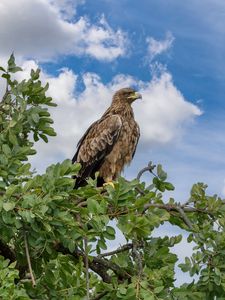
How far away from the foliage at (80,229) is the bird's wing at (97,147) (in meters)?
3.49

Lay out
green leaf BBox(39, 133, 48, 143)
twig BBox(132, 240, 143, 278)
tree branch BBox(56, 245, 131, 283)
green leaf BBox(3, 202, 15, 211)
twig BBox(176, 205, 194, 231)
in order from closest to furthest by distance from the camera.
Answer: green leaf BBox(3, 202, 15, 211)
twig BBox(132, 240, 143, 278)
tree branch BBox(56, 245, 131, 283)
twig BBox(176, 205, 194, 231)
green leaf BBox(39, 133, 48, 143)

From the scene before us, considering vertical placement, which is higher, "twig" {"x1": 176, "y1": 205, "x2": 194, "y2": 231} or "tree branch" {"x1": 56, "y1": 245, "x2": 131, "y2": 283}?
"twig" {"x1": 176, "y1": 205, "x2": 194, "y2": 231}

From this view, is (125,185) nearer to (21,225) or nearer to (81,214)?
(81,214)

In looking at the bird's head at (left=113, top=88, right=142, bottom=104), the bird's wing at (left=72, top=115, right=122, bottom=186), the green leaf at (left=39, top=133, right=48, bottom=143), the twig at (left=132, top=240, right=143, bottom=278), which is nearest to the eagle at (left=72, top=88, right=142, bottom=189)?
the bird's wing at (left=72, top=115, right=122, bottom=186)

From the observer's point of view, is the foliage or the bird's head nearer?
the foliage

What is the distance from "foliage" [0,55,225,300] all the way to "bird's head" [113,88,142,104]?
15.8 ft

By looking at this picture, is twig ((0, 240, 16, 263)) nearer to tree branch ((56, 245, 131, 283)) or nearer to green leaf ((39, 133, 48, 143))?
tree branch ((56, 245, 131, 283))

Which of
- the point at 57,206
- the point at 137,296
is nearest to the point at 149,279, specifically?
the point at 137,296

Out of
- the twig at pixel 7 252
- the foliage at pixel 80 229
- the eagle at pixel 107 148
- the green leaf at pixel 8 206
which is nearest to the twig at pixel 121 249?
the foliage at pixel 80 229

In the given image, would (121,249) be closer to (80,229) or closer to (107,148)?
(80,229)

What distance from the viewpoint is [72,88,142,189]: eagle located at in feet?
32.6

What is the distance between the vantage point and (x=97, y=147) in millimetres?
10117

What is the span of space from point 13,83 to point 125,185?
222 centimetres

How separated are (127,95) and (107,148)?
1.65m
